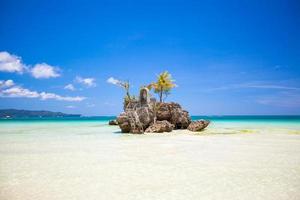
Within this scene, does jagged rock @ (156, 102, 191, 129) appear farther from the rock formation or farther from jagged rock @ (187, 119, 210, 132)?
jagged rock @ (187, 119, 210, 132)

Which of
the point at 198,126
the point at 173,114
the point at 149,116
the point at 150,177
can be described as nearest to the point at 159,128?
the point at 149,116

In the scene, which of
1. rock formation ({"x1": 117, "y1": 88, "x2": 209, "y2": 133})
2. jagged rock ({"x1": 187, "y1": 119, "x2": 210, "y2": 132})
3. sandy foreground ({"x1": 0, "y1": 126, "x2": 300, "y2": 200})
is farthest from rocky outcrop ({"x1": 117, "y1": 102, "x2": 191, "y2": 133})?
sandy foreground ({"x1": 0, "y1": 126, "x2": 300, "y2": 200})

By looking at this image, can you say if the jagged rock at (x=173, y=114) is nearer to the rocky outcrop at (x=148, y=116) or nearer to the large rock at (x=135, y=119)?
the rocky outcrop at (x=148, y=116)

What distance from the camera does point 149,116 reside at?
27.7 metres

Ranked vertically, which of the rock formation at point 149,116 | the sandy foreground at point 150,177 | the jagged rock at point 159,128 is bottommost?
the sandy foreground at point 150,177

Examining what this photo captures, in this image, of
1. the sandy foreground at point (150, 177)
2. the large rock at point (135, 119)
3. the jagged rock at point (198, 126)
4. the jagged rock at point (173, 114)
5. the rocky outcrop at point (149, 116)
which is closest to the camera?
the sandy foreground at point (150, 177)

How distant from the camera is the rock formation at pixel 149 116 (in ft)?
84.1

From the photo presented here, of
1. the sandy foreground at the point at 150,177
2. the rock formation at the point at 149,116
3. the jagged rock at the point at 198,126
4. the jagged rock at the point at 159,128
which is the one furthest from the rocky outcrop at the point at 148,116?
the sandy foreground at the point at 150,177

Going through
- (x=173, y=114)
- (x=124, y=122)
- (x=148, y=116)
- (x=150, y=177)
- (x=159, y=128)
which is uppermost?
(x=173, y=114)

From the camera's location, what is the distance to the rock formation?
25.6m

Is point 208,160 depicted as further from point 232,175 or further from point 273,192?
point 273,192

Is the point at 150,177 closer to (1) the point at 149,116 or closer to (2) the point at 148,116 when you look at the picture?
(2) the point at 148,116

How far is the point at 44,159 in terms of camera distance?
11.0m

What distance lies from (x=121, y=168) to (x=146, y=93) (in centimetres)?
1943
